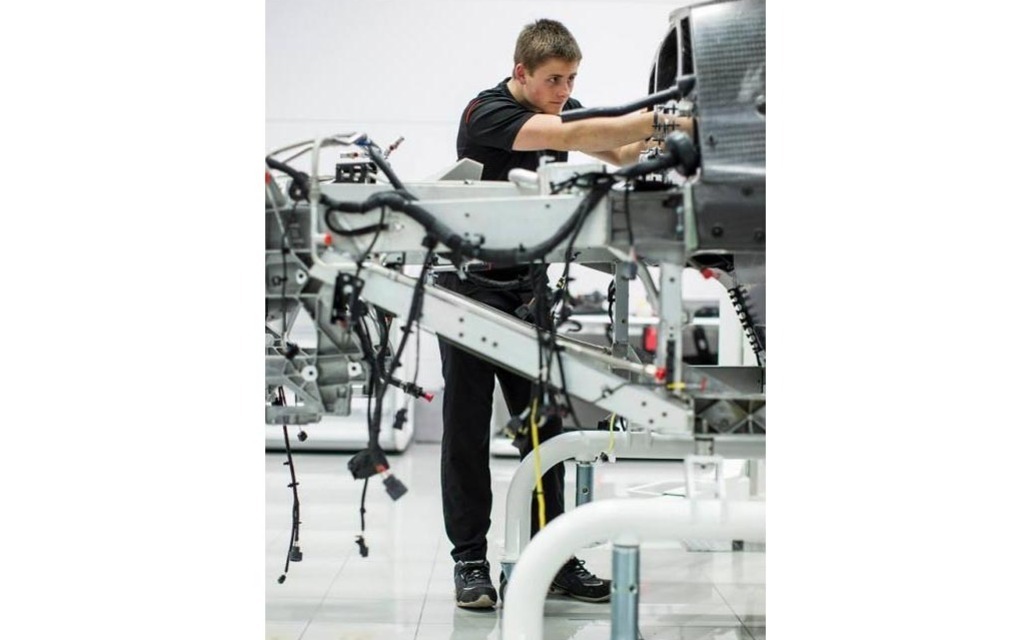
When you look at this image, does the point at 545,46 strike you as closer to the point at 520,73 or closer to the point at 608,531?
the point at 520,73

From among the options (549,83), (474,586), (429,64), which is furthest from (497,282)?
(429,64)

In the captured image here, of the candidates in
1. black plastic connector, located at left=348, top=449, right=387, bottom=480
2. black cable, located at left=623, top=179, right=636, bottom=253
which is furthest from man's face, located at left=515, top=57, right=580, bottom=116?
black plastic connector, located at left=348, top=449, right=387, bottom=480

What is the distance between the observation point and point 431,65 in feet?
14.2

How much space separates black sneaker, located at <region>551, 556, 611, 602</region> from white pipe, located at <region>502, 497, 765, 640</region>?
2.64 ft

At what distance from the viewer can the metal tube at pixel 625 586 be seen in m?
1.75

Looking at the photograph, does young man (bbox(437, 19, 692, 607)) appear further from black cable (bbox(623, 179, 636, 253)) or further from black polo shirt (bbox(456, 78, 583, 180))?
black cable (bbox(623, 179, 636, 253))

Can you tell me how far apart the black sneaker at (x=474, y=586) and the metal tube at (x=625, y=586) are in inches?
31.3

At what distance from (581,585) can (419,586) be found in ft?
1.61

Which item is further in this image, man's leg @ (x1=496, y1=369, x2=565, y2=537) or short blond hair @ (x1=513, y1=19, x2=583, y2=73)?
man's leg @ (x1=496, y1=369, x2=565, y2=537)

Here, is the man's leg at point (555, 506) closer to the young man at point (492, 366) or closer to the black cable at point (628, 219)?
the young man at point (492, 366)

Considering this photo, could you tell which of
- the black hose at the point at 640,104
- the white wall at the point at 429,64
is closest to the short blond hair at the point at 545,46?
the black hose at the point at 640,104

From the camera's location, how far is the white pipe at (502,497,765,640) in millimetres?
1731
